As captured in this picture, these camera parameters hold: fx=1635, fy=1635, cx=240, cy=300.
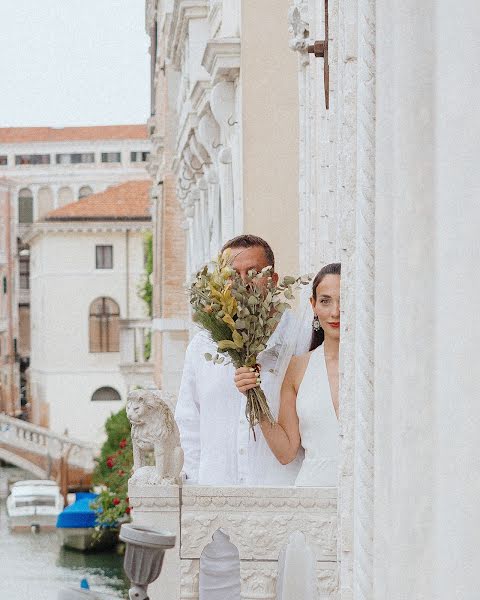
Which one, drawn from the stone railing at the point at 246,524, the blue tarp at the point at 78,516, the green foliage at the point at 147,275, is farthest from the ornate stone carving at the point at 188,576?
the green foliage at the point at 147,275

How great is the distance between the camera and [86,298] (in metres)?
54.5

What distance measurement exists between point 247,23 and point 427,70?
7698 millimetres

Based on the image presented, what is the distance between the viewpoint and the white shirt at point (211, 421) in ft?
16.6

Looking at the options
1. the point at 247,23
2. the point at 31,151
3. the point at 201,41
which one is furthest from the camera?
the point at 31,151

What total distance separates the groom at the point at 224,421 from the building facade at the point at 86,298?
46245mm

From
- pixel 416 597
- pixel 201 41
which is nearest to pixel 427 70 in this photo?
pixel 416 597

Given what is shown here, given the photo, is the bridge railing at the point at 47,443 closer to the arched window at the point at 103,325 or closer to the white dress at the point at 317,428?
the arched window at the point at 103,325

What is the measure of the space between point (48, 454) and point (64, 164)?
27554mm

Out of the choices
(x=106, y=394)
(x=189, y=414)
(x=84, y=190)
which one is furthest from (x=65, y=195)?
(x=189, y=414)

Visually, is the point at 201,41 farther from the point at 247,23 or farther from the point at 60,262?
the point at 60,262

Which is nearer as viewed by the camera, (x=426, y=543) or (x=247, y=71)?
(x=426, y=543)

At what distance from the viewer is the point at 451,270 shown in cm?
258

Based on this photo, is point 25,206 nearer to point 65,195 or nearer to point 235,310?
point 65,195

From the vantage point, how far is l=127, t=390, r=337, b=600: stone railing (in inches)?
164
